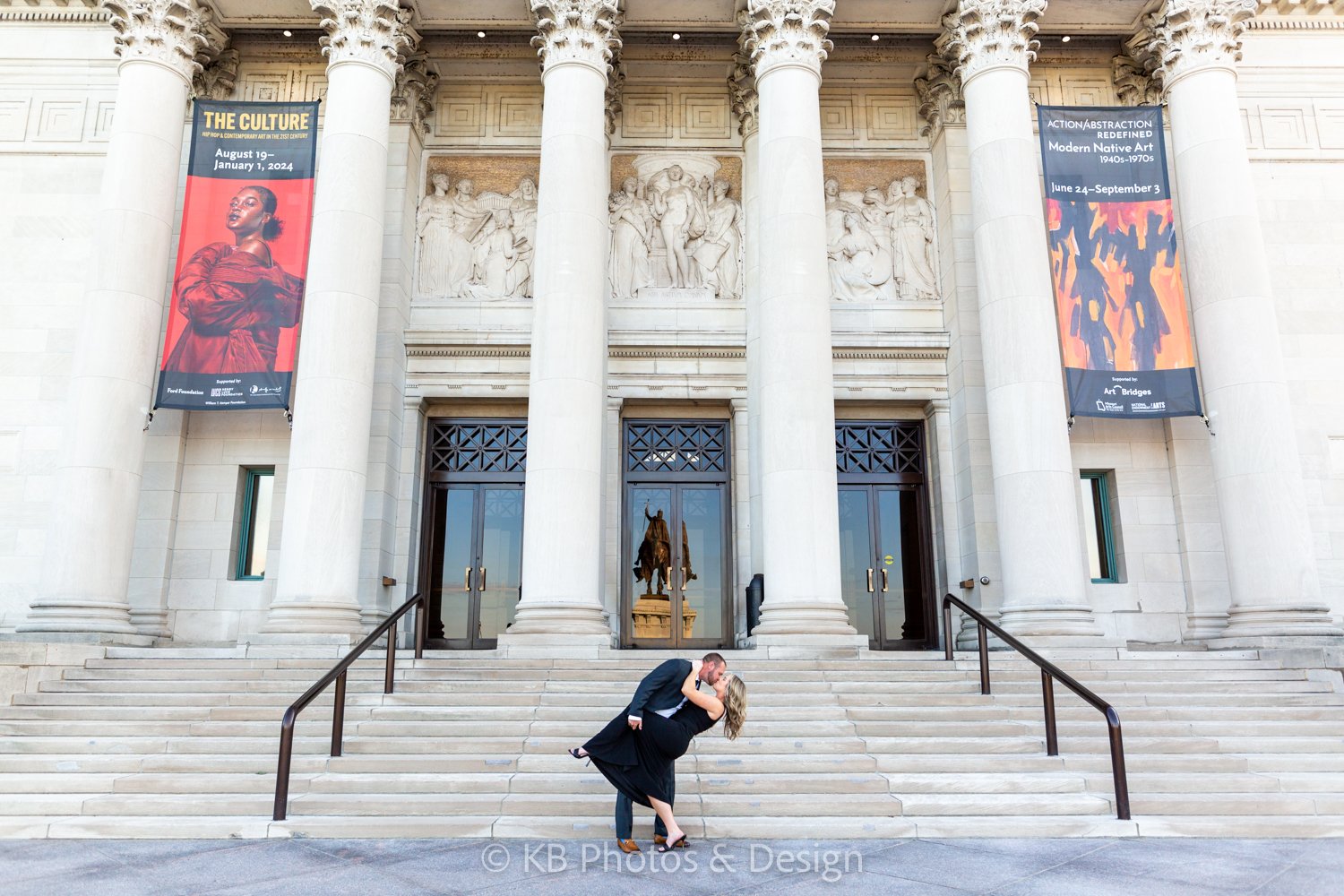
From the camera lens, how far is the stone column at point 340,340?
1301 cm

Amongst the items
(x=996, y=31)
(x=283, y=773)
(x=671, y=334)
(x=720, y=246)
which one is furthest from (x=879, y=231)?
(x=283, y=773)

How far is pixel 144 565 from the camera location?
15.4 meters

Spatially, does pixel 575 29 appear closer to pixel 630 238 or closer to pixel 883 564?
pixel 630 238

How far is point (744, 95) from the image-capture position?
17375 mm

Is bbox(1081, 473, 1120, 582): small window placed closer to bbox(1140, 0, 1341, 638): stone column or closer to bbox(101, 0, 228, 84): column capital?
bbox(1140, 0, 1341, 638): stone column

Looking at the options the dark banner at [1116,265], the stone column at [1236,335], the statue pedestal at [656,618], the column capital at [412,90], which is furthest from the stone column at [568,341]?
the stone column at [1236,335]

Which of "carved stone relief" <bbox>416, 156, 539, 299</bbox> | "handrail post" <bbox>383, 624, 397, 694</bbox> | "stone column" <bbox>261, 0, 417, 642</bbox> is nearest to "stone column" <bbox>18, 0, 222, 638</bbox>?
"stone column" <bbox>261, 0, 417, 642</bbox>

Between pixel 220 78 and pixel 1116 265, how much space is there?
15.5 m

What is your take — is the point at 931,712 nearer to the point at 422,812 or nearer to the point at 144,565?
the point at 422,812

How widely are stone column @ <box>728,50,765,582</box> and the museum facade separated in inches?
4.6

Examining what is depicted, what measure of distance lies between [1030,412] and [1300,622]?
4647mm

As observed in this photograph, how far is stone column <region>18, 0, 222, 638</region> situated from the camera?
43.8 ft

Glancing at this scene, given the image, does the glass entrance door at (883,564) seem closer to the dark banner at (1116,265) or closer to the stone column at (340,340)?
the dark banner at (1116,265)

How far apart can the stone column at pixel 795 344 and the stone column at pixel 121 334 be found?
29.7ft
